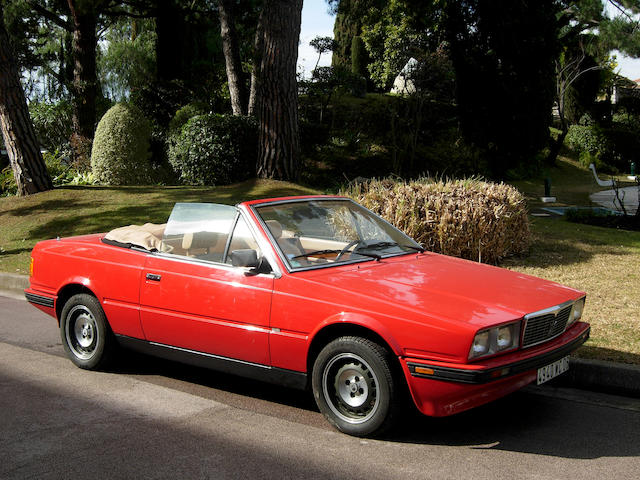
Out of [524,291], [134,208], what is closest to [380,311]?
[524,291]

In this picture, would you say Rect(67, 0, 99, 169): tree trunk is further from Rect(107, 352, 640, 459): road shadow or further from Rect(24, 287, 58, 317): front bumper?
Rect(107, 352, 640, 459): road shadow

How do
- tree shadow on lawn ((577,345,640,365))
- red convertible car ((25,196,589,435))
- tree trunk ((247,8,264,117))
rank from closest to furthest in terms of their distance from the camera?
red convertible car ((25,196,589,435))
tree shadow on lawn ((577,345,640,365))
tree trunk ((247,8,264,117))

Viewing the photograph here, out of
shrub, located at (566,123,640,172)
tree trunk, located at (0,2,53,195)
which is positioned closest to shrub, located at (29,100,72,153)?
tree trunk, located at (0,2,53,195)

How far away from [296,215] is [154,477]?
7.48ft

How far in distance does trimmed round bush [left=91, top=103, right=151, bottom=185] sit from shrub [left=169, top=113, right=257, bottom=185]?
2.34 metres

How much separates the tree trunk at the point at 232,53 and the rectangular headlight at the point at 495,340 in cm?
1570

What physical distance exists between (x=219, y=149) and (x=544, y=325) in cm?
1214

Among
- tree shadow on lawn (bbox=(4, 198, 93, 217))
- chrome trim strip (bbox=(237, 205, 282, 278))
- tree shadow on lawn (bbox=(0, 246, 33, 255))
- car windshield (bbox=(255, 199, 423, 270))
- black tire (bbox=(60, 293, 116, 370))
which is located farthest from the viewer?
tree shadow on lawn (bbox=(4, 198, 93, 217))

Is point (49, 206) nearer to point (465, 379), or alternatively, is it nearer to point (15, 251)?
point (15, 251)

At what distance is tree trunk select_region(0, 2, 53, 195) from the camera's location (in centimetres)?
1370

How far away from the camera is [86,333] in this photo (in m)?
5.70

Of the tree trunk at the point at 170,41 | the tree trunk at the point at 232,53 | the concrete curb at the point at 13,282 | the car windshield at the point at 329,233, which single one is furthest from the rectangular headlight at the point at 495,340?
the tree trunk at the point at 170,41

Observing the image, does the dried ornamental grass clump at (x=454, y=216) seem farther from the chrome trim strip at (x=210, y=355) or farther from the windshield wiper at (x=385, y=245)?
the chrome trim strip at (x=210, y=355)

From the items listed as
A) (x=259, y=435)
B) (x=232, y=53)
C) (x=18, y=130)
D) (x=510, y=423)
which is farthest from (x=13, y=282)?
(x=232, y=53)
